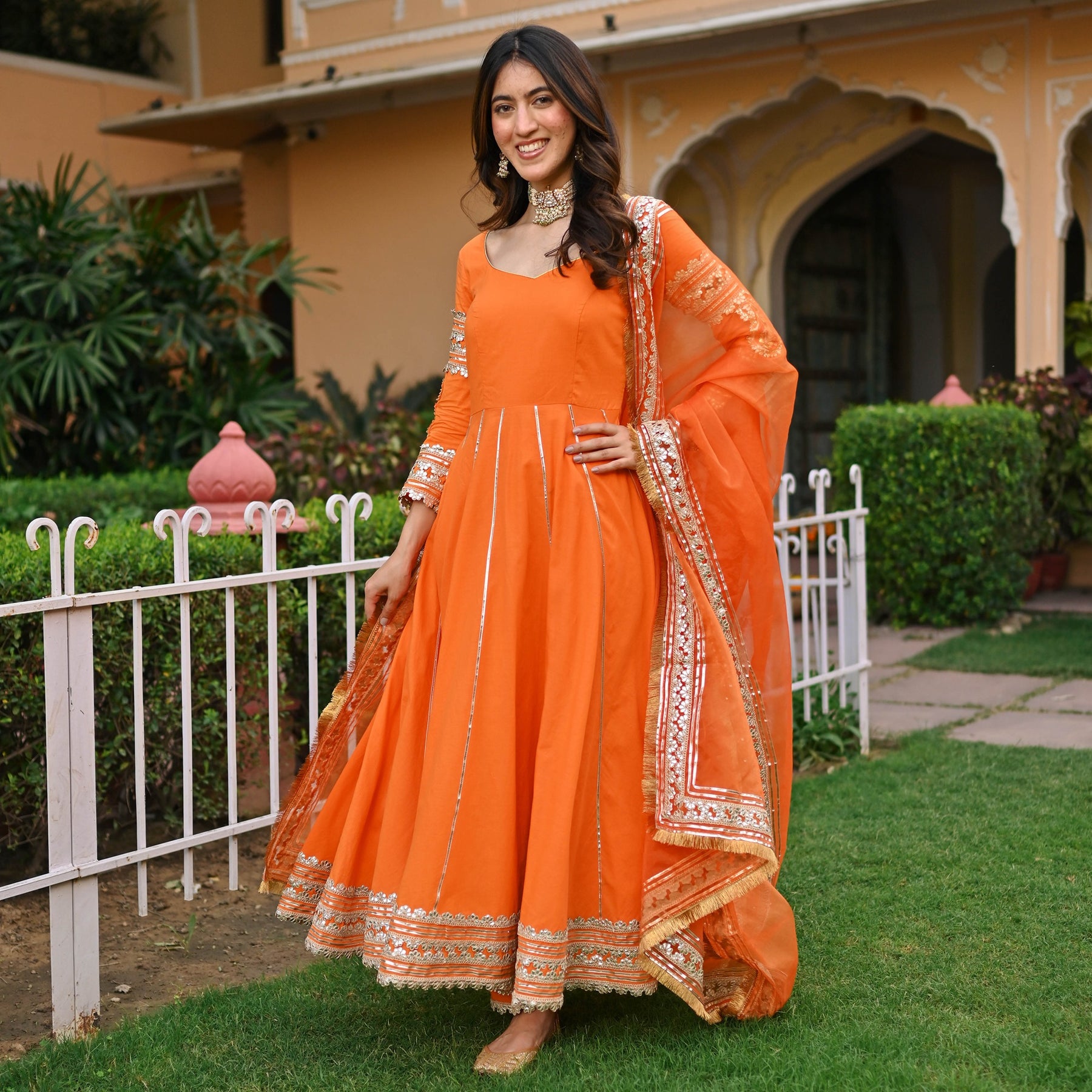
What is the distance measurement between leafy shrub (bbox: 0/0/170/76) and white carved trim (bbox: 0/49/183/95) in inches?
6.5

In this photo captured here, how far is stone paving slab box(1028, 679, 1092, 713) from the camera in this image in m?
5.01

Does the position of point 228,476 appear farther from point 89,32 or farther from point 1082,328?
point 89,32

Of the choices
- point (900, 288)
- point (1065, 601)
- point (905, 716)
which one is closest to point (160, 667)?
point (905, 716)

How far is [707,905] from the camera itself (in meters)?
2.30

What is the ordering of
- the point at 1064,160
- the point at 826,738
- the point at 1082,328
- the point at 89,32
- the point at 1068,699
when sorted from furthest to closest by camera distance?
1. the point at 89,32
2. the point at 1082,328
3. the point at 1064,160
4. the point at 1068,699
5. the point at 826,738

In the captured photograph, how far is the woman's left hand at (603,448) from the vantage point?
2426 millimetres

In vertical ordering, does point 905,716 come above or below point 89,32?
below

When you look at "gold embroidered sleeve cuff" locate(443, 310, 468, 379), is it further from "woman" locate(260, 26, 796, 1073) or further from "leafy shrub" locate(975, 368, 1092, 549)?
"leafy shrub" locate(975, 368, 1092, 549)

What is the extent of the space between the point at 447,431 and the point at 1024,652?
422 cm

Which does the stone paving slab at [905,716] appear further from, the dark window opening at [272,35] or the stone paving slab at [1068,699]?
the dark window opening at [272,35]

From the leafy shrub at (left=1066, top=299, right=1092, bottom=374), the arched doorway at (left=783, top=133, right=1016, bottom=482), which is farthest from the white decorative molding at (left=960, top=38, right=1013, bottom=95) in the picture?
the arched doorway at (left=783, top=133, right=1016, bottom=482)

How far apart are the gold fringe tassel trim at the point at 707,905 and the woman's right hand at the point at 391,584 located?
78 centimetres

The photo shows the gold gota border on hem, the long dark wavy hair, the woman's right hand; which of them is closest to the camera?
the gold gota border on hem

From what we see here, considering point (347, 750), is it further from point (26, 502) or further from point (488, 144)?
point (26, 502)
